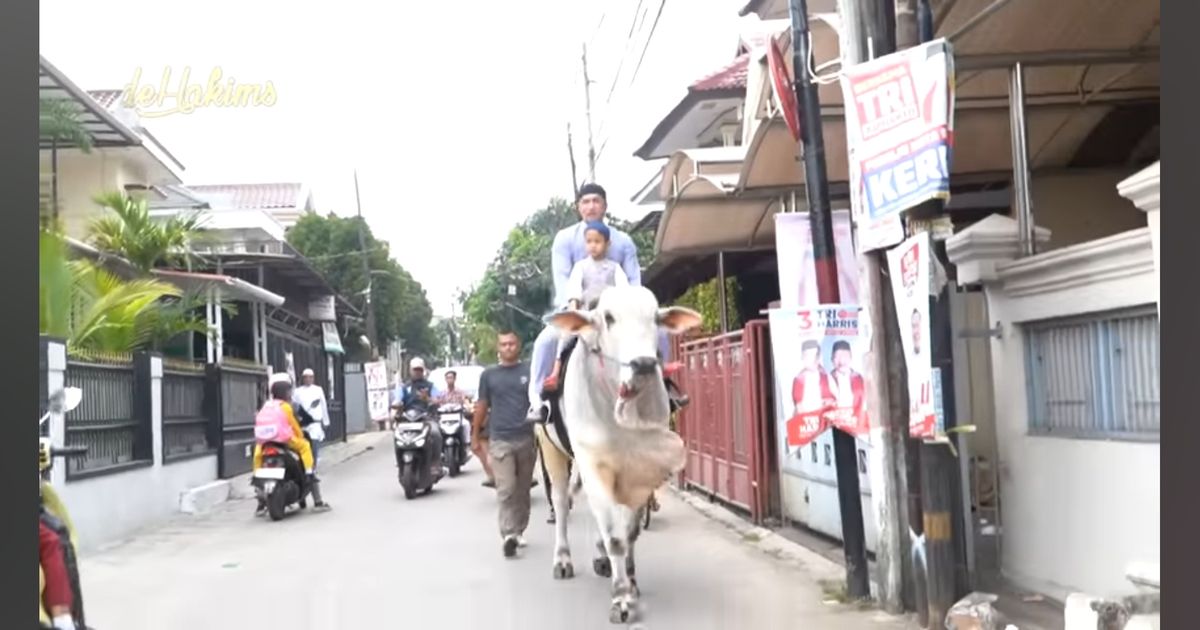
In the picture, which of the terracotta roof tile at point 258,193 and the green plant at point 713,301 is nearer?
the terracotta roof tile at point 258,193

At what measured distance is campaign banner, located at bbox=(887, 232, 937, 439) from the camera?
4.68m

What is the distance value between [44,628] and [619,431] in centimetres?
258

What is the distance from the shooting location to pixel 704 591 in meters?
5.82

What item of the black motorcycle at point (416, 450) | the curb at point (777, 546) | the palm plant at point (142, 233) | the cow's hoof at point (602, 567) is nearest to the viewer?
the palm plant at point (142, 233)

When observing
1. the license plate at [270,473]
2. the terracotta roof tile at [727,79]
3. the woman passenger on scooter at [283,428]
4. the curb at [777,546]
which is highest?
the terracotta roof tile at [727,79]

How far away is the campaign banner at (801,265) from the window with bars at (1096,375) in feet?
3.00

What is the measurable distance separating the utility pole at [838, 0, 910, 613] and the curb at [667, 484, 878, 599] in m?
0.35

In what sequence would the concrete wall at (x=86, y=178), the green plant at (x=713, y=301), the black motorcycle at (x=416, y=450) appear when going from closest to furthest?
1. the concrete wall at (x=86, y=178)
2. the green plant at (x=713, y=301)
3. the black motorcycle at (x=416, y=450)

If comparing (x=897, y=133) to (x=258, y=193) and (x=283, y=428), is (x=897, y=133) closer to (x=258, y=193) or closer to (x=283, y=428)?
(x=258, y=193)

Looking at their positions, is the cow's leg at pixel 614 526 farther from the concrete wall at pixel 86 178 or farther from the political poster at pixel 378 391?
the concrete wall at pixel 86 178

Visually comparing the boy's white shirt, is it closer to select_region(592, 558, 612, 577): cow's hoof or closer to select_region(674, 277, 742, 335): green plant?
select_region(592, 558, 612, 577): cow's hoof

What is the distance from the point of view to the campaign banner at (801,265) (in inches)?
227

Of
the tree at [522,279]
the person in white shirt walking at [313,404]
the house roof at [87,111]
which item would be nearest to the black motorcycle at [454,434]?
the person in white shirt walking at [313,404]

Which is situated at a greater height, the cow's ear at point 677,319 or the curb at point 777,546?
the cow's ear at point 677,319
